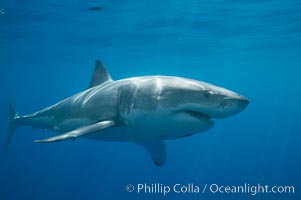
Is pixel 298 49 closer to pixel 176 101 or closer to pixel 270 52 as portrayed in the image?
pixel 270 52

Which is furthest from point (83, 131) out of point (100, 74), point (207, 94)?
point (100, 74)

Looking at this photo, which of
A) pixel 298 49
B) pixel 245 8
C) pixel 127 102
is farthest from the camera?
pixel 298 49

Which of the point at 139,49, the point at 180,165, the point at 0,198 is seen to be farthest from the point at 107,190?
the point at 180,165

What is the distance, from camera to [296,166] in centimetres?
4250

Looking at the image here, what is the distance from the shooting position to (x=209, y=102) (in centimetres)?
427

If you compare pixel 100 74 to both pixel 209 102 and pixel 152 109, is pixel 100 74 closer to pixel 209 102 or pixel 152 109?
pixel 152 109

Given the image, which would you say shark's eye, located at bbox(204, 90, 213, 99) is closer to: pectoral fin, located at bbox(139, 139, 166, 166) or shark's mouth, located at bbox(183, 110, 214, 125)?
shark's mouth, located at bbox(183, 110, 214, 125)

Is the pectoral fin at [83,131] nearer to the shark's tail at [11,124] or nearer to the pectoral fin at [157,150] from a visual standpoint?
the pectoral fin at [157,150]

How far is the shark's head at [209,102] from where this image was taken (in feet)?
13.4

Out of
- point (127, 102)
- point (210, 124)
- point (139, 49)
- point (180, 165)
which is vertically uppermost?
point (139, 49)

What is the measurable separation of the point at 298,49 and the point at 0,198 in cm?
3325

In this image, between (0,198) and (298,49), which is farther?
(298,49)

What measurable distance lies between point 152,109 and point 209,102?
38.3 inches

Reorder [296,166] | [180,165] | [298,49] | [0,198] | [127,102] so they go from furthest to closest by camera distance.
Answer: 1. [180,165]
2. [296,166]
3. [298,49]
4. [0,198]
5. [127,102]
